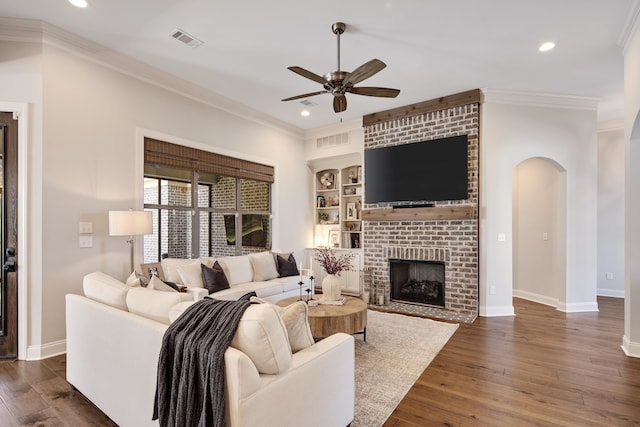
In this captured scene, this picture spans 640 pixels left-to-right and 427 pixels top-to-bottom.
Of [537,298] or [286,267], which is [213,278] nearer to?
[286,267]

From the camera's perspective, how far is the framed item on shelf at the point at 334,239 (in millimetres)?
6790

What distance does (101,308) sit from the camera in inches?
87.2

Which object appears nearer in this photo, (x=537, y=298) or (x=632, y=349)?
(x=632, y=349)

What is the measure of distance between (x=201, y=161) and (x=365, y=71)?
293cm

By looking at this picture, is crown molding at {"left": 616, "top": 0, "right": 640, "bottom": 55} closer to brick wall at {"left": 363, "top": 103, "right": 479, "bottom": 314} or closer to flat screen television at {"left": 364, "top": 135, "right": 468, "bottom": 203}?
brick wall at {"left": 363, "top": 103, "right": 479, "bottom": 314}

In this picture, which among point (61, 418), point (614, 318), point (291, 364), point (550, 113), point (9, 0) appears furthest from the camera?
point (550, 113)

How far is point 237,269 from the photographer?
4.69 m

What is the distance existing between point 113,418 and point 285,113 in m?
4.81

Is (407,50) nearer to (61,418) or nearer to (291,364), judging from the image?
(291,364)

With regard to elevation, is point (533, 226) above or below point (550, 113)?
below

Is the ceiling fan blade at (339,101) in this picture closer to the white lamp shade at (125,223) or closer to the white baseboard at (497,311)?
the white lamp shade at (125,223)

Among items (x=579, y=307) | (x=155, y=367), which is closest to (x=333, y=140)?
Answer: (x=579, y=307)

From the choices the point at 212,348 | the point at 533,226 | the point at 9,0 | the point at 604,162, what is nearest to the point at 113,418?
the point at 212,348

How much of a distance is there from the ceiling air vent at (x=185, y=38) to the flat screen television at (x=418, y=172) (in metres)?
3.28
